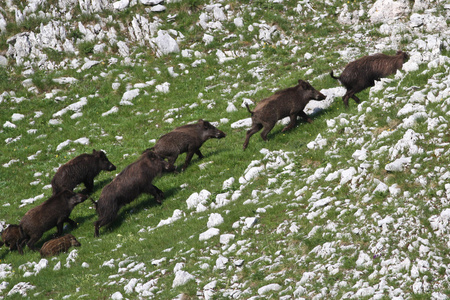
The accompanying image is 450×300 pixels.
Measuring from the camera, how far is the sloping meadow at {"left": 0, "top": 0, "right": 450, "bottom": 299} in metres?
8.13

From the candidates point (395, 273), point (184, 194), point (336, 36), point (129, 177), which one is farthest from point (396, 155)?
point (336, 36)

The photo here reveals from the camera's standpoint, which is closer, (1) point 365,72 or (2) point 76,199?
(2) point 76,199

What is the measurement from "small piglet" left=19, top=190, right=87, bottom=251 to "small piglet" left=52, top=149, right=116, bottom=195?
174 cm

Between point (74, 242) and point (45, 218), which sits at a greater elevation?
point (45, 218)

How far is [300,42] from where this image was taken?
82.0 feet

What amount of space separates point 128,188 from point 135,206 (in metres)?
0.97

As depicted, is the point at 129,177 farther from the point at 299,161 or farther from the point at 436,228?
the point at 436,228

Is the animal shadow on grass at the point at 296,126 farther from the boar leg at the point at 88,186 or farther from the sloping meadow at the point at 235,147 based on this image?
the boar leg at the point at 88,186

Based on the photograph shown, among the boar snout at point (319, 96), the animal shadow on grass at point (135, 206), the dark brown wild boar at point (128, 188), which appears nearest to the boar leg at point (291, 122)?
the boar snout at point (319, 96)

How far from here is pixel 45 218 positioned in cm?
1446

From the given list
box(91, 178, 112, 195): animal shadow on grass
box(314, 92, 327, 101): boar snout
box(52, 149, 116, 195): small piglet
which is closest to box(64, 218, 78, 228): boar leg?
box(52, 149, 116, 195): small piglet

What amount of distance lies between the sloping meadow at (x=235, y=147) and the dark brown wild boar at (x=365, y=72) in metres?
0.66

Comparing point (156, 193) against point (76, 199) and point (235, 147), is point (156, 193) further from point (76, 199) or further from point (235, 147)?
point (235, 147)

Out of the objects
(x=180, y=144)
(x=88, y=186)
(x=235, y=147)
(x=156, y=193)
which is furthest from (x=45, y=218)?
(x=235, y=147)
